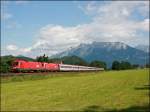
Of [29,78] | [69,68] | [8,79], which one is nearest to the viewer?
[8,79]

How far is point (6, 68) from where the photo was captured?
218ft

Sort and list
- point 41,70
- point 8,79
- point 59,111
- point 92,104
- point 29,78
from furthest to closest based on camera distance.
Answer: point 41,70 < point 29,78 < point 8,79 < point 92,104 < point 59,111

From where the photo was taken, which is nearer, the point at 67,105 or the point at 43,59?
the point at 67,105

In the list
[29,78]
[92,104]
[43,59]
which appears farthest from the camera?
[43,59]

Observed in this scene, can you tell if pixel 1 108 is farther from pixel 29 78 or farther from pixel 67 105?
pixel 29 78

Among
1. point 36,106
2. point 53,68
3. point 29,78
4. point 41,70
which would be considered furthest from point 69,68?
point 36,106

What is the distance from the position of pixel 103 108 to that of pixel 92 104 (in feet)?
5.16

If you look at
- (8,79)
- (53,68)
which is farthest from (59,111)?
(53,68)

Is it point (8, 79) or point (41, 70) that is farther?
point (41, 70)

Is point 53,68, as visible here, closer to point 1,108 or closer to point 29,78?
point 29,78

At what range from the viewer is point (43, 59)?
115 m

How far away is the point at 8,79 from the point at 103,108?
1255 inches

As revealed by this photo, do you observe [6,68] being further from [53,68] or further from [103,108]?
[103,108]

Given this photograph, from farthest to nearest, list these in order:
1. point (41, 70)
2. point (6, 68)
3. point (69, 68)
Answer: point (69, 68), point (41, 70), point (6, 68)
